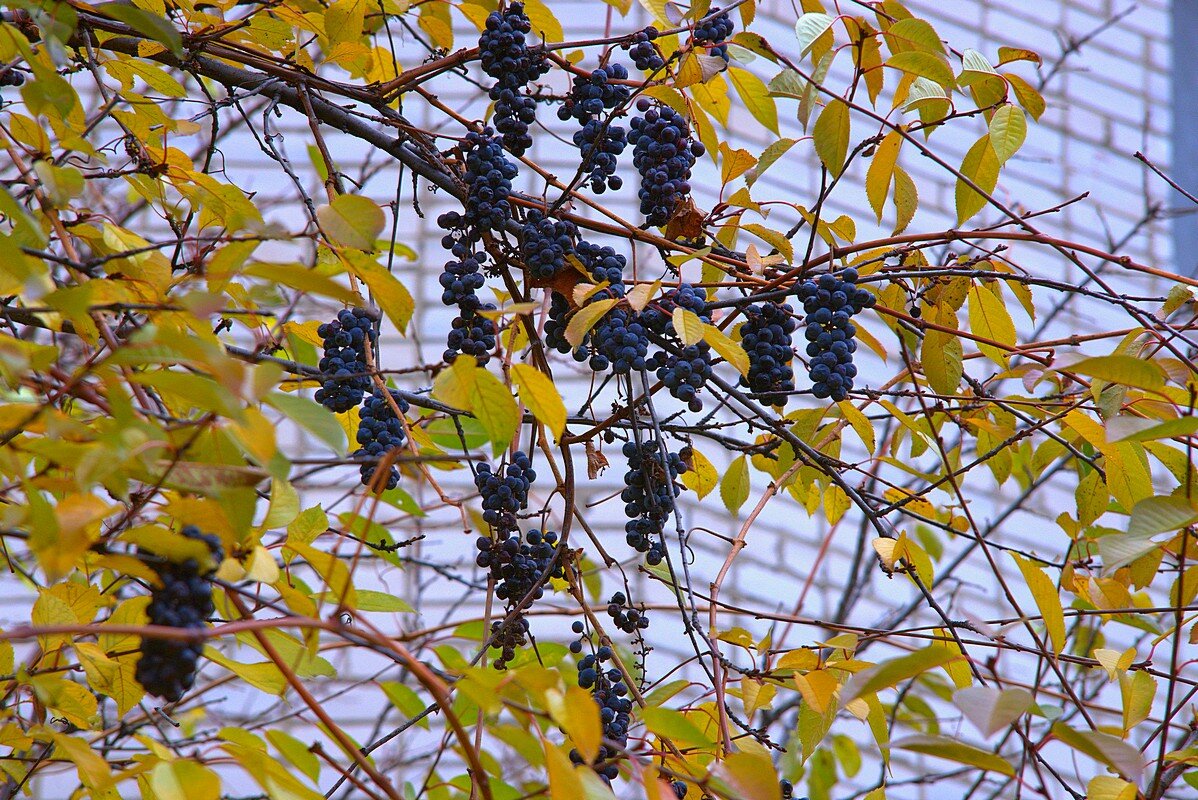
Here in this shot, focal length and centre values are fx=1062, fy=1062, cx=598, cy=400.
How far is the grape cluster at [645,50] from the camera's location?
3.01 ft

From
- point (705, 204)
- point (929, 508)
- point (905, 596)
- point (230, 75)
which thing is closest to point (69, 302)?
point (230, 75)

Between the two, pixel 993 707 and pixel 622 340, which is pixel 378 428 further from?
pixel 993 707

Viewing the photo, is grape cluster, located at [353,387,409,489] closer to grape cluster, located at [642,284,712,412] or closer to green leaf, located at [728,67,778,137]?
grape cluster, located at [642,284,712,412]

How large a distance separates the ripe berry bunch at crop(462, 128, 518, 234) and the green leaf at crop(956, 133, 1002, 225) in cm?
40

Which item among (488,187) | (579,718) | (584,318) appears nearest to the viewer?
(579,718)

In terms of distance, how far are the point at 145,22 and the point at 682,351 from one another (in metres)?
0.44

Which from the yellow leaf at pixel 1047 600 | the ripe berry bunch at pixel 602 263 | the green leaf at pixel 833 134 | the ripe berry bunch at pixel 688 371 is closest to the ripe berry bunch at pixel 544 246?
the ripe berry bunch at pixel 602 263

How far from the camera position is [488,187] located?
2.85 ft

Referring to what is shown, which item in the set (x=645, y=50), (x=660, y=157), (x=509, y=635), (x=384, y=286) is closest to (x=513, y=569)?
(x=509, y=635)

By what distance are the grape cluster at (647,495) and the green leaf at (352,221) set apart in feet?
0.96

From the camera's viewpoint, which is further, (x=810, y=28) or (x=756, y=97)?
(x=756, y=97)

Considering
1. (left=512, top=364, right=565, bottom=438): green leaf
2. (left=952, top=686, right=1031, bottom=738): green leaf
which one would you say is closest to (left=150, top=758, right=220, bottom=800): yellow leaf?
(left=512, top=364, right=565, bottom=438): green leaf

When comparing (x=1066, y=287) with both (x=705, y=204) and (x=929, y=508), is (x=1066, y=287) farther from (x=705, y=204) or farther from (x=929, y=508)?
(x=705, y=204)

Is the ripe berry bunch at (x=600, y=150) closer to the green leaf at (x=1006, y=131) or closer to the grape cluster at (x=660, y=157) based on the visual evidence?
the grape cluster at (x=660, y=157)
